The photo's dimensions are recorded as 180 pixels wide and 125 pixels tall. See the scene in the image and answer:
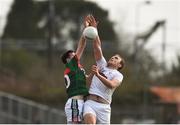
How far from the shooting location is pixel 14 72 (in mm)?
52688

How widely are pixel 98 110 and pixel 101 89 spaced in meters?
0.36

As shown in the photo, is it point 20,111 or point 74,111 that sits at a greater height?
point 20,111

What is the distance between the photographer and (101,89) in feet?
43.2

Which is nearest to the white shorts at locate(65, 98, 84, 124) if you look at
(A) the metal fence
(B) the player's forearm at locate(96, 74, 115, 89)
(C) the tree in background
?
(B) the player's forearm at locate(96, 74, 115, 89)

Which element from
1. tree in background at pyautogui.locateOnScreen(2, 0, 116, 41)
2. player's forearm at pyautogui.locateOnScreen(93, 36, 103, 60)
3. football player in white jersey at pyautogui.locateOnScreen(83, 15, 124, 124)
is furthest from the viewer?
tree in background at pyautogui.locateOnScreen(2, 0, 116, 41)

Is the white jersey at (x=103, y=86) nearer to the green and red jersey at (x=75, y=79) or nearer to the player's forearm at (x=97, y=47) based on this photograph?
the green and red jersey at (x=75, y=79)

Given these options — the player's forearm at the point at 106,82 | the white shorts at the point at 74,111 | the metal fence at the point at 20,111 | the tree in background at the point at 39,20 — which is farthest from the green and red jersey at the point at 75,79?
the tree in background at the point at 39,20

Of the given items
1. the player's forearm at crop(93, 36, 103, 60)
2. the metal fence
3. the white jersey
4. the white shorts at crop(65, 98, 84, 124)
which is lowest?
the white shorts at crop(65, 98, 84, 124)

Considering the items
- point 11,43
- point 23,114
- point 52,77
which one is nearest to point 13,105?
point 23,114

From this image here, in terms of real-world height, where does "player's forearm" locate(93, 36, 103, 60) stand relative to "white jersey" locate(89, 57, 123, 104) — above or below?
above

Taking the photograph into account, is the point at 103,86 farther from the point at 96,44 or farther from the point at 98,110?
the point at 96,44

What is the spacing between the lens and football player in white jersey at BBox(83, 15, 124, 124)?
13.0 m

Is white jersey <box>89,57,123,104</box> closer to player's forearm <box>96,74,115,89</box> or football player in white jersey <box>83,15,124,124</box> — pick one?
football player in white jersey <box>83,15,124,124</box>

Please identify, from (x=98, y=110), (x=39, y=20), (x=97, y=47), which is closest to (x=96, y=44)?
(x=97, y=47)
